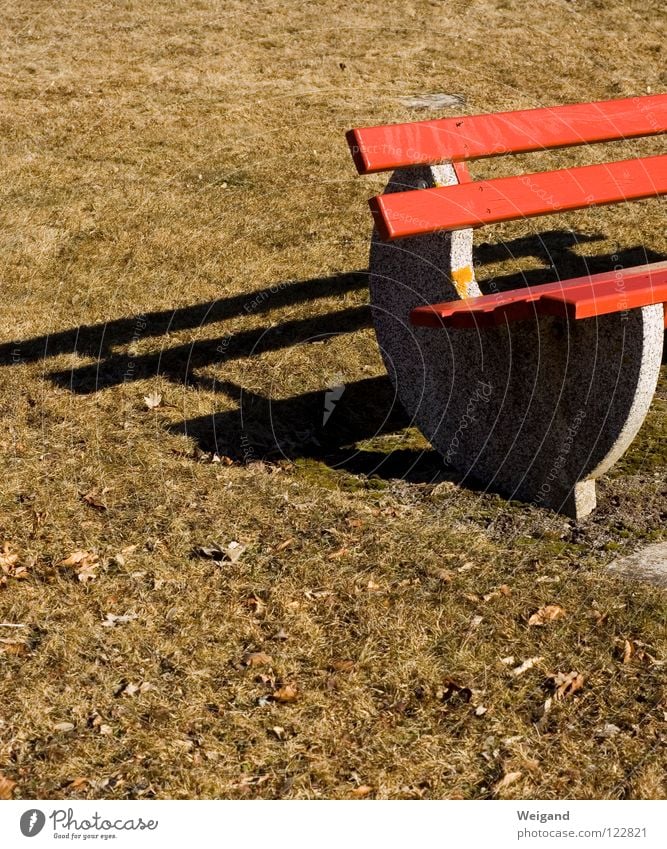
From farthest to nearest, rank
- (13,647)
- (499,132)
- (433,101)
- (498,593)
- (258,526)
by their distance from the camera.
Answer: (433,101), (499,132), (258,526), (498,593), (13,647)

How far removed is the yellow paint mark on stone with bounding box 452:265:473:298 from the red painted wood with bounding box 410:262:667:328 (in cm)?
24

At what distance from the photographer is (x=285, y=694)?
3338 millimetres

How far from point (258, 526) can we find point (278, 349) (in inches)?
78.6

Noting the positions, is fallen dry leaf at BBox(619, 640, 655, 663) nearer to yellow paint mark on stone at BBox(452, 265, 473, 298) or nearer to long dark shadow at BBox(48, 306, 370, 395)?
yellow paint mark on stone at BBox(452, 265, 473, 298)

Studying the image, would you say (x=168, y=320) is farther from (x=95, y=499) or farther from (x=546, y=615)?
(x=546, y=615)

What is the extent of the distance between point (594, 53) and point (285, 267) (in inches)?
259

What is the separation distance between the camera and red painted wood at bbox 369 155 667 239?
432 centimetres

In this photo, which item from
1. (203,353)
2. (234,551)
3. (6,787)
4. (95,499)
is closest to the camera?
(6,787)

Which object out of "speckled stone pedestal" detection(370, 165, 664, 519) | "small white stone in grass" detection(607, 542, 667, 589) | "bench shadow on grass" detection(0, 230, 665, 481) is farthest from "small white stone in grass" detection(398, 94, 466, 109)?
"small white stone in grass" detection(607, 542, 667, 589)

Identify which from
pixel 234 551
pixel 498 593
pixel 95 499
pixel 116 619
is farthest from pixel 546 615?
pixel 95 499

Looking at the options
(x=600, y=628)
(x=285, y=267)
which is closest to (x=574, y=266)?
(x=285, y=267)

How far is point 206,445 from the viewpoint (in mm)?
5098

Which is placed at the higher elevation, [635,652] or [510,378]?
[510,378]

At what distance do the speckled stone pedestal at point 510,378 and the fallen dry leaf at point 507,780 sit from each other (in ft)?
5.22
